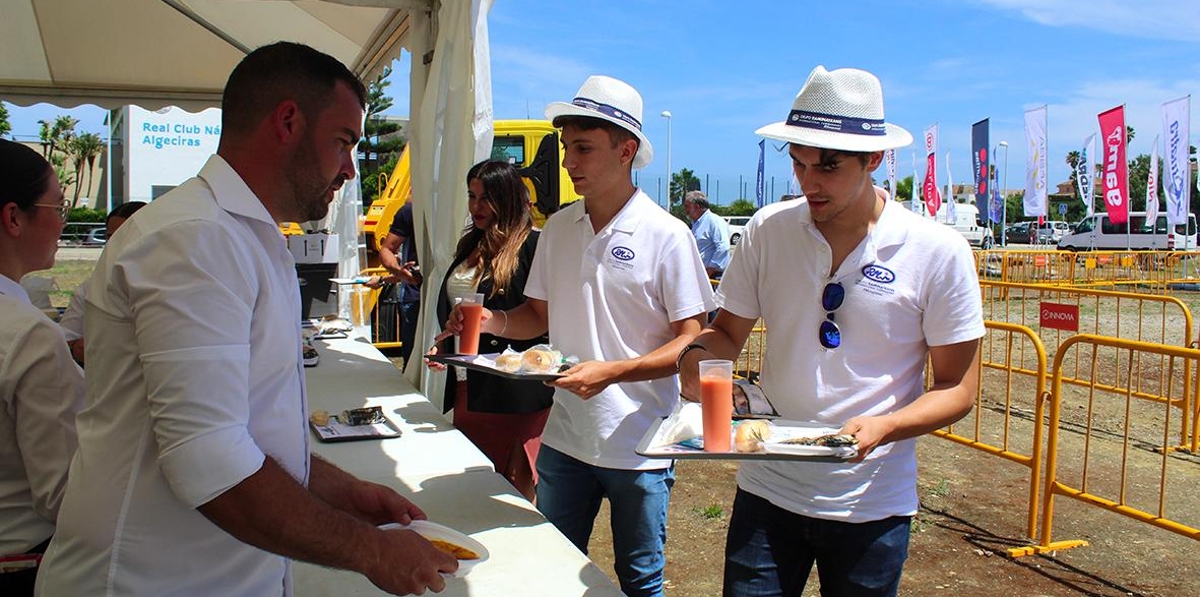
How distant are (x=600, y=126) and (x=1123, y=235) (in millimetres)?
32085

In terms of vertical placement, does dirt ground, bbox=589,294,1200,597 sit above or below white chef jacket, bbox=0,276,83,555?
below

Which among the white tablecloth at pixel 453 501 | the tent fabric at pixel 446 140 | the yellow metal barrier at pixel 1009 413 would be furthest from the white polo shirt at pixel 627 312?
the yellow metal barrier at pixel 1009 413

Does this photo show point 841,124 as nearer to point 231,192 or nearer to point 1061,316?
point 231,192

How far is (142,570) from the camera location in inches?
49.8

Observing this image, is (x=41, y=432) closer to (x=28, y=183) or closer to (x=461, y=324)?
(x=28, y=183)

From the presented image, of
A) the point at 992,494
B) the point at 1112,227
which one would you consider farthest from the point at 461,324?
the point at 1112,227

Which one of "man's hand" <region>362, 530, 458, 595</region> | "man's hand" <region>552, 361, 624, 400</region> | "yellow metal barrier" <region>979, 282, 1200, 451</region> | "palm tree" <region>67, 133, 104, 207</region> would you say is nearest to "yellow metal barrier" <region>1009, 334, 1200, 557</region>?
"yellow metal barrier" <region>979, 282, 1200, 451</region>

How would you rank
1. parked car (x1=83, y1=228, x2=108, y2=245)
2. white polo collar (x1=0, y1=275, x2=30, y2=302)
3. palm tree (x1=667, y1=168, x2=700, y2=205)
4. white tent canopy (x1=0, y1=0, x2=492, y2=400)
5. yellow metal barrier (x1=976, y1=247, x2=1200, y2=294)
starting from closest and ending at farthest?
white polo collar (x1=0, y1=275, x2=30, y2=302), white tent canopy (x1=0, y1=0, x2=492, y2=400), yellow metal barrier (x1=976, y1=247, x2=1200, y2=294), parked car (x1=83, y1=228, x2=108, y2=245), palm tree (x1=667, y1=168, x2=700, y2=205)

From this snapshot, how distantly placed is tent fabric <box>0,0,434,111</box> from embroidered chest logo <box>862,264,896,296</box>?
12.3ft

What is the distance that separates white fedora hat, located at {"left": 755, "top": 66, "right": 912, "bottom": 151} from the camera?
199 centimetres

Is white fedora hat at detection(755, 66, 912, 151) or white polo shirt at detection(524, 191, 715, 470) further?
white polo shirt at detection(524, 191, 715, 470)

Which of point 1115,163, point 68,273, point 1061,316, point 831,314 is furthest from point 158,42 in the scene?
point 1115,163

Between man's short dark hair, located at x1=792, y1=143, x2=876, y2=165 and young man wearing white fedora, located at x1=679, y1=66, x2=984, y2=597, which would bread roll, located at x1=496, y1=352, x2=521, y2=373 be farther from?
man's short dark hair, located at x1=792, y1=143, x2=876, y2=165

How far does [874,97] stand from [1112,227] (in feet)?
107
